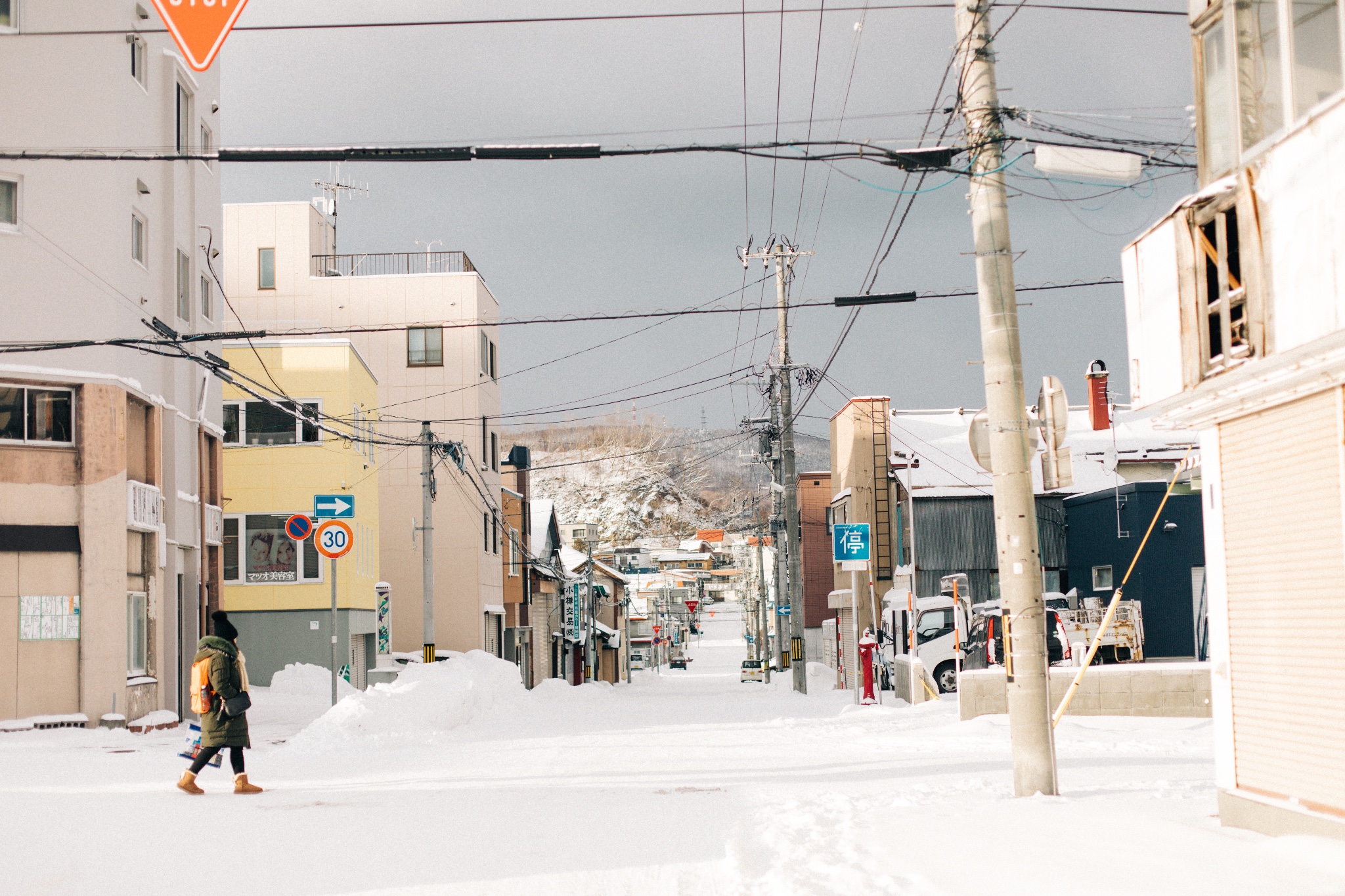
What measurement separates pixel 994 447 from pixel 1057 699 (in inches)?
354

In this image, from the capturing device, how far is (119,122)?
75.1 feet

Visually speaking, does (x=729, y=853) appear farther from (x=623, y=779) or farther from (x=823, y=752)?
(x=823, y=752)

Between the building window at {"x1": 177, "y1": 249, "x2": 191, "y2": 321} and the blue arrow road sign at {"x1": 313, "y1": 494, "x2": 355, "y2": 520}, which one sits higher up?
the building window at {"x1": 177, "y1": 249, "x2": 191, "y2": 321}

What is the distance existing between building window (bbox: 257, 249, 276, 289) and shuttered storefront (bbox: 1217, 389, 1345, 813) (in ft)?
139

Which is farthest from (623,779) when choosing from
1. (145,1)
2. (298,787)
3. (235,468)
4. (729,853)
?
(235,468)

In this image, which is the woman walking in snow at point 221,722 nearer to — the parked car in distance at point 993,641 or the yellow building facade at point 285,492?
the parked car in distance at point 993,641

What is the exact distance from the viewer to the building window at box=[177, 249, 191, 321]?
88.0ft

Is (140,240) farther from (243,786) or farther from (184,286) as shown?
(243,786)

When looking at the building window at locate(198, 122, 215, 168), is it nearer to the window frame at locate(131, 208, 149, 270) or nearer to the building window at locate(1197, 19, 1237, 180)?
the window frame at locate(131, 208, 149, 270)

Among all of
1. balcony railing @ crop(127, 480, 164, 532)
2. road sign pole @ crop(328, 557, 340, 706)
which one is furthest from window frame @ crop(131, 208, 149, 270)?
road sign pole @ crop(328, 557, 340, 706)

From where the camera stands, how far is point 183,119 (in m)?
27.2

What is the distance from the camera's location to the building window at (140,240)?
24.3m

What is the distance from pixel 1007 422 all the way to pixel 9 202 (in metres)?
18.8

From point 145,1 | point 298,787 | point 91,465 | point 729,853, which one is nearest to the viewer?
point 729,853
